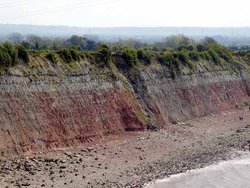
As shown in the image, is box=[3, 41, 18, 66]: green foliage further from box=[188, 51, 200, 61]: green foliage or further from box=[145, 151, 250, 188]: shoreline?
box=[188, 51, 200, 61]: green foliage

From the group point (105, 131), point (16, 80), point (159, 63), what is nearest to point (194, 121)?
point (159, 63)

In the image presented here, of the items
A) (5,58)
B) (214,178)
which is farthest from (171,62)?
(5,58)

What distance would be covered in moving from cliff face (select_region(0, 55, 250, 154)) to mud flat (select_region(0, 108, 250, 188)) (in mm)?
1148

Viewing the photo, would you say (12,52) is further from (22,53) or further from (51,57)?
(51,57)

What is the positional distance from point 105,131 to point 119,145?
1.91 metres

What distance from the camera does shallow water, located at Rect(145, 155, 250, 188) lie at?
1034 inches

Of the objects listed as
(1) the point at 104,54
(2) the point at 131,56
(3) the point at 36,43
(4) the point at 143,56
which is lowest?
(3) the point at 36,43

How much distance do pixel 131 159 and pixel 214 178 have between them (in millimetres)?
5304

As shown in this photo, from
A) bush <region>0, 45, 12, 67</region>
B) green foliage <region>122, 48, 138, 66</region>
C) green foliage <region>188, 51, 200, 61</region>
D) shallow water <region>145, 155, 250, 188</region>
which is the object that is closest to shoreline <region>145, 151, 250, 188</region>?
shallow water <region>145, 155, 250, 188</region>

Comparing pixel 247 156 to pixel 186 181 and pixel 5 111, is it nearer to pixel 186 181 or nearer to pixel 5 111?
pixel 186 181

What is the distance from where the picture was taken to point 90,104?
34125 millimetres

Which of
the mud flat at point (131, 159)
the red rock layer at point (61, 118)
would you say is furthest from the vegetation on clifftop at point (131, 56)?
the mud flat at point (131, 159)

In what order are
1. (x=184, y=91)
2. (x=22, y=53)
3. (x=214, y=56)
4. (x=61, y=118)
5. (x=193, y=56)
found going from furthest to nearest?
(x=214, y=56)
(x=193, y=56)
(x=184, y=91)
(x=22, y=53)
(x=61, y=118)

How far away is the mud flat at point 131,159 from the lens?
24.6 meters
